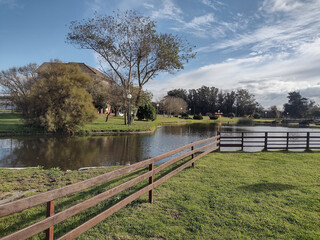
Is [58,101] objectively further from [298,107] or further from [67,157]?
[298,107]

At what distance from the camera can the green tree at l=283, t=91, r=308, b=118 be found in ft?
246

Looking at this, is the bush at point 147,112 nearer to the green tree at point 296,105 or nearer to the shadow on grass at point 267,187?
the shadow on grass at point 267,187

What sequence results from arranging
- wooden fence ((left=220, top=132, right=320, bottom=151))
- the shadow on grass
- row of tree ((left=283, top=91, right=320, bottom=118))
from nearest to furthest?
the shadow on grass, wooden fence ((left=220, top=132, right=320, bottom=151)), row of tree ((left=283, top=91, right=320, bottom=118))

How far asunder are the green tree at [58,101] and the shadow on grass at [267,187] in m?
18.1

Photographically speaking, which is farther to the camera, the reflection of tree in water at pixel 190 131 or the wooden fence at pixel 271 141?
the reflection of tree in water at pixel 190 131

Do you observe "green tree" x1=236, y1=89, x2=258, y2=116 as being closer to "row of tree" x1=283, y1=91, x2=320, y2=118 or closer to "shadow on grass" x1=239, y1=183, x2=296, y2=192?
"row of tree" x1=283, y1=91, x2=320, y2=118

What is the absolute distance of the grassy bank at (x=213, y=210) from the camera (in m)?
3.47

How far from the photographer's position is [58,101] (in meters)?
20.3

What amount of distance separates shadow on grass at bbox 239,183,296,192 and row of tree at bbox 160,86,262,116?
266 ft

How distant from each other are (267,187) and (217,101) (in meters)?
92.3

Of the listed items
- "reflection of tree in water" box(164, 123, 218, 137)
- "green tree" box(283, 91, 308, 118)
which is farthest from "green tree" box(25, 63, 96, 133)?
"green tree" box(283, 91, 308, 118)

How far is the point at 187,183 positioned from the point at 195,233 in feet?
8.10

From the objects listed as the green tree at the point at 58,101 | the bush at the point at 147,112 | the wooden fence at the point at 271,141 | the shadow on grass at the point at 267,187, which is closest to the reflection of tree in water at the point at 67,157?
the wooden fence at the point at 271,141

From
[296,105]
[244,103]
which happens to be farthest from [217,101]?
[296,105]
